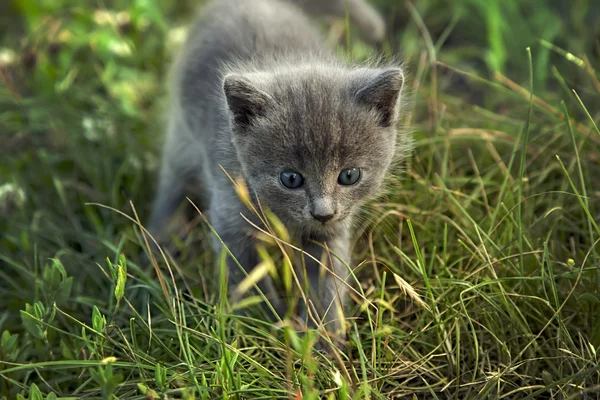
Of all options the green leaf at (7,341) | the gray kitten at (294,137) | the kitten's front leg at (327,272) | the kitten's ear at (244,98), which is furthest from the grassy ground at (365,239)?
the kitten's ear at (244,98)

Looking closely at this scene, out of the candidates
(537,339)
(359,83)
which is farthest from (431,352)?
(359,83)

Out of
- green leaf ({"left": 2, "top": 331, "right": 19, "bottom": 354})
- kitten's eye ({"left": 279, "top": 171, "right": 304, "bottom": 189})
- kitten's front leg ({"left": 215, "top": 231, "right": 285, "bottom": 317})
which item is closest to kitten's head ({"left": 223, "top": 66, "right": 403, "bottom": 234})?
kitten's eye ({"left": 279, "top": 171, "right": 304, "bottom": 189})

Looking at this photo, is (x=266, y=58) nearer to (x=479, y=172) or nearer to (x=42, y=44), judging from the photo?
(x=479, y=172)

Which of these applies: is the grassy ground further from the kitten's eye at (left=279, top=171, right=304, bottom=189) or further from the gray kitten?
the kitten's eye at (left=279, top=171, right=304, bottom=189)

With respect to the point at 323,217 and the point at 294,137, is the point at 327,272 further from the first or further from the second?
the point at 294,137

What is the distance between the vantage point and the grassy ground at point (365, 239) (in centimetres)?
216

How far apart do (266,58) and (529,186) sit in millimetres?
1330

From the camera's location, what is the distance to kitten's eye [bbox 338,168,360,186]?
2285 millimetres

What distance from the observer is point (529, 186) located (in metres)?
2.92

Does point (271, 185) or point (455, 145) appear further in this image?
point (455, 145)

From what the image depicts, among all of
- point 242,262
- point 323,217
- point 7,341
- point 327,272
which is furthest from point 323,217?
point 7,341

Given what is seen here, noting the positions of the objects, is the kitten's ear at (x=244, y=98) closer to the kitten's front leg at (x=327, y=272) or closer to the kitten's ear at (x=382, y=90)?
the kitten's ear at (x=382, y=90)

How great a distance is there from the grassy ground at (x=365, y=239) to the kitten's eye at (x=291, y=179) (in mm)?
429

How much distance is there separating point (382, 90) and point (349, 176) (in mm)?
331
